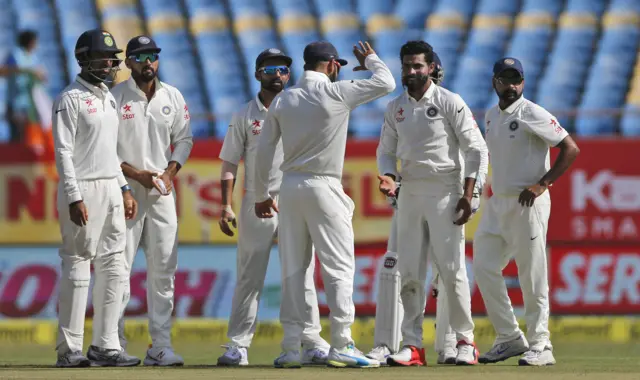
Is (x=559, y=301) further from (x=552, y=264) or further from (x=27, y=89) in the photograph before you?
(x=27, y=89)

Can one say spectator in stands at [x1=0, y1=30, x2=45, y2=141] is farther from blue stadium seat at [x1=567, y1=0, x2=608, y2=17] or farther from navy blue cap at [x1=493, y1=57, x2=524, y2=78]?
blue stadium seat at [x1=567, y1=0, x2=608, y2=17]

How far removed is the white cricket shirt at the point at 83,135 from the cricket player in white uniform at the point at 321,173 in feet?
3.06

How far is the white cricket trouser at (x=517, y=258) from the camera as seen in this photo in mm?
8922

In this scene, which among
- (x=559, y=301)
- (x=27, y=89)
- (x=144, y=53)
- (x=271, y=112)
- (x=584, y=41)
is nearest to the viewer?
(x=271, y=112)

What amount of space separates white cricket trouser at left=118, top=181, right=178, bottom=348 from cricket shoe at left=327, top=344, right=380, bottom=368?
1.27 m

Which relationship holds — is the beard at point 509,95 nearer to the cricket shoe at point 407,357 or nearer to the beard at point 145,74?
the cricket shoe at point 407,357

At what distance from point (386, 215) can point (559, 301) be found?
1654mm

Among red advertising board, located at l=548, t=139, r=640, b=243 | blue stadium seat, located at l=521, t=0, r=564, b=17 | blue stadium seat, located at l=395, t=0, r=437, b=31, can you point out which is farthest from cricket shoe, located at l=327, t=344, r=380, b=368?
blue stadium seat, located at l=521, t=0, r=564, b=17

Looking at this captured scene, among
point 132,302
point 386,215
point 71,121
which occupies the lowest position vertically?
point 132,302

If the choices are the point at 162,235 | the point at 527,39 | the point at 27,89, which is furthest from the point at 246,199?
the point at 527,39

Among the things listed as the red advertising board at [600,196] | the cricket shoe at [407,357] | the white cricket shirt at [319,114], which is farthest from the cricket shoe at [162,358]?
the red advertising board at [600,196]

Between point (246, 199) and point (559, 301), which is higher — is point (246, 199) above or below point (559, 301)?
above

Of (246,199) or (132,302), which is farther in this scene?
(132,302)

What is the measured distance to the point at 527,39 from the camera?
601 inches
